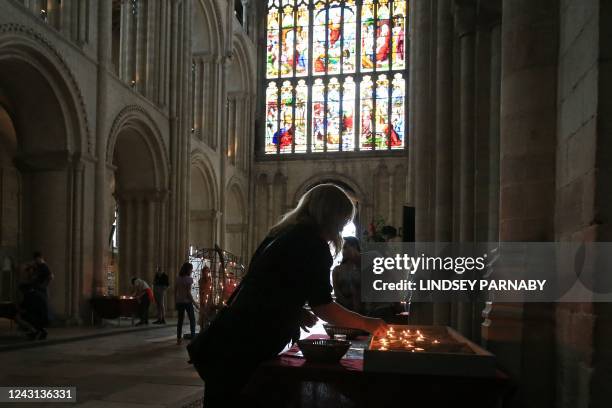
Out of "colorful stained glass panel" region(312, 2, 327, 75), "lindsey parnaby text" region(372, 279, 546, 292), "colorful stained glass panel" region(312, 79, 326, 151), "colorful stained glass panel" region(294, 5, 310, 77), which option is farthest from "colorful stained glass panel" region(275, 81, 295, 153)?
"lindsey parnaby text" region(372, 279, 546, 292)

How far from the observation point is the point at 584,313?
316 centimetres

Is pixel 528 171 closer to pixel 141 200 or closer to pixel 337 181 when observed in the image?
pixel 141 200

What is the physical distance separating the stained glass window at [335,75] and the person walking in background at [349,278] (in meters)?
22.9

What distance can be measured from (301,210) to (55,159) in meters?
12.4

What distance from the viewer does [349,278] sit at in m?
6.71

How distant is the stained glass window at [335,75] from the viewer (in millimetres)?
29484

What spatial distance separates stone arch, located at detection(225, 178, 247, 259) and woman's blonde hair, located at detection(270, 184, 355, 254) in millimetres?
26543

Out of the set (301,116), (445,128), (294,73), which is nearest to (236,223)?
(301,116)

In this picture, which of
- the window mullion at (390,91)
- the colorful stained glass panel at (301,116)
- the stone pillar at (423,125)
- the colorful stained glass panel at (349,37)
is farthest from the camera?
the colorful stained glass panel at (301,116)

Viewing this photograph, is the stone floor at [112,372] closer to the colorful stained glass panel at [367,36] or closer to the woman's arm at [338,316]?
the woman's arm at [338,316]

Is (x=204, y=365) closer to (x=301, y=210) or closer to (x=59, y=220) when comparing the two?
(x=301, y=210)

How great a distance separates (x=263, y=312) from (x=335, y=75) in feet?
92.5

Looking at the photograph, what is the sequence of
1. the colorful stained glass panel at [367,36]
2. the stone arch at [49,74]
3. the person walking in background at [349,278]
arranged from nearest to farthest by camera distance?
the person walking in background at [349,278] → the stone arch at [49,74] → the colorful stained glass panel at [367,36]
